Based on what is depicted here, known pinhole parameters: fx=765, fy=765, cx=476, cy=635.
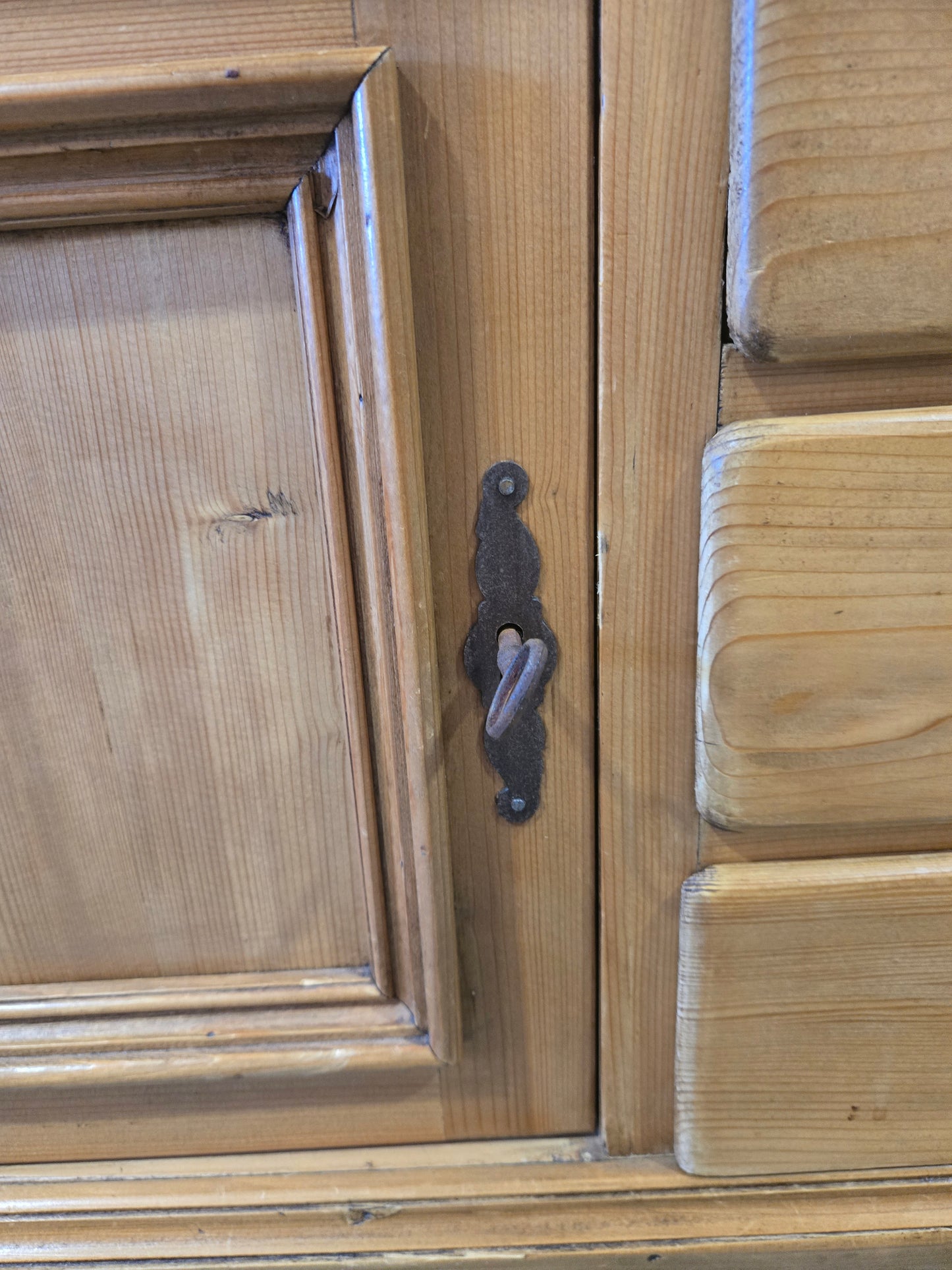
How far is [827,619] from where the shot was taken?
320mm

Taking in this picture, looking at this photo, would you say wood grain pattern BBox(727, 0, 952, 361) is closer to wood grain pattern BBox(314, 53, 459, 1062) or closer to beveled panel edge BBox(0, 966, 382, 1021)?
wood grain pattern BBox(314, 53, 459, 1062)

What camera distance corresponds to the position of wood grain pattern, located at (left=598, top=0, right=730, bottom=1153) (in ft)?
0.96

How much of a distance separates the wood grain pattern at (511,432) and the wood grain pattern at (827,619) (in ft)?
0.20

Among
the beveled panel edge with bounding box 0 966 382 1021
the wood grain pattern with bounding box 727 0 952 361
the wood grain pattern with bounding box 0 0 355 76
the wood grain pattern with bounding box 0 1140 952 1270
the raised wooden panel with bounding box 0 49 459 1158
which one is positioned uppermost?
the wood grain pattern with bounding box 0 0 355 76

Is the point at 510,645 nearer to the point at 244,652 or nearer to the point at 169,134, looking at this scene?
the point at 244,652

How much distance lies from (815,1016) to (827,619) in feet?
0.65

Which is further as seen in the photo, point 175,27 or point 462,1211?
point 462,1211

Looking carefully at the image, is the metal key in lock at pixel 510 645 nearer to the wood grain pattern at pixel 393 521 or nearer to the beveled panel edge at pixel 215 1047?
the wood grain pattern at pixel 393 521

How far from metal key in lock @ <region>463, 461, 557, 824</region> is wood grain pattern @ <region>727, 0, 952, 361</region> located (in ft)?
0.40

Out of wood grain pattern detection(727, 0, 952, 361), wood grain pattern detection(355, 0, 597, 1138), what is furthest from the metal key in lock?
wood grain pattern detection(727, 0, 952, 361)

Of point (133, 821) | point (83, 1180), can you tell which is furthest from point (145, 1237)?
point (133, 821)

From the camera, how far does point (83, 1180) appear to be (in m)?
0.42

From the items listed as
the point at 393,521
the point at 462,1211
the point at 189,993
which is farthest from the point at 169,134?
the point at 462,1211

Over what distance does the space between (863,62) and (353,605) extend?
0.93 ft
